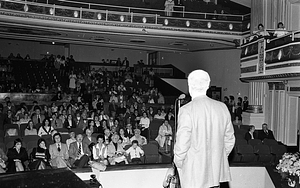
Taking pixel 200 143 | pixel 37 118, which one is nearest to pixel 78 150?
pixel 37 118

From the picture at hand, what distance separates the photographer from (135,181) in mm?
5148

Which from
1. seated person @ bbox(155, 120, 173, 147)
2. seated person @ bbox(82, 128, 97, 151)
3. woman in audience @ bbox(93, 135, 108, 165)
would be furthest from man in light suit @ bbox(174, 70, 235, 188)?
seated person @ bbox(155, 120, 173, 147)

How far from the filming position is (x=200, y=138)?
2.24m

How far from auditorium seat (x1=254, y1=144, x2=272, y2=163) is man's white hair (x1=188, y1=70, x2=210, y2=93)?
223 inches

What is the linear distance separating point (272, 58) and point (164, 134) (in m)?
3.19

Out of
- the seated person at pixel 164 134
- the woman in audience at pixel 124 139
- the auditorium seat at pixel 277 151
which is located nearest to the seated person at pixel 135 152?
the woman in audience at pixel 124 139

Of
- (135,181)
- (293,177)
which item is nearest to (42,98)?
(135,181)

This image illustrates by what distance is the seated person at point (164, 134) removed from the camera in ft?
27.7

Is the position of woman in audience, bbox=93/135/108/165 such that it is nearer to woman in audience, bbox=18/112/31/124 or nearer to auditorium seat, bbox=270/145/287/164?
woman in audience, bbox=18/112/31/124

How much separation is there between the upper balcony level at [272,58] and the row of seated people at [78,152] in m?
3.41

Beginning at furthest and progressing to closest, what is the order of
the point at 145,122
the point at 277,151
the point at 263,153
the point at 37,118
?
1. the point at 145,122
2. the point at 37,118
3. the point at 277,151
4. the point at 263,153

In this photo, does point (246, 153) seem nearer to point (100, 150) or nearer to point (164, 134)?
point (164, 134)

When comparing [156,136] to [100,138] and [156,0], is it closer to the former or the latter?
[100,138]

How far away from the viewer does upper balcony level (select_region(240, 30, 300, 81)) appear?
737 cm
